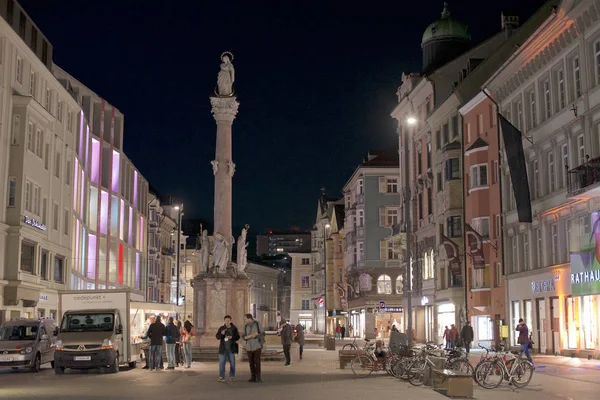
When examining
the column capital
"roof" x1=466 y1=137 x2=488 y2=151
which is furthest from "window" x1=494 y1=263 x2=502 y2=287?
the column capital

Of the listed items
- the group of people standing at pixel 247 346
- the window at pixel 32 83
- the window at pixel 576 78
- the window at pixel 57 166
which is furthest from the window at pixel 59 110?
the group of people standing at pixel 247 346

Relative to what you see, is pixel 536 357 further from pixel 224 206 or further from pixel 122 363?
pixel 122 363

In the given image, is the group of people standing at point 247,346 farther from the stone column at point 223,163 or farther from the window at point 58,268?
the window at point 58,268

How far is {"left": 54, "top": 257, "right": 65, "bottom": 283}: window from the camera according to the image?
5215cm

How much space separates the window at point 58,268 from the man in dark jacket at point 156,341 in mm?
25007

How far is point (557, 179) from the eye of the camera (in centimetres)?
3959

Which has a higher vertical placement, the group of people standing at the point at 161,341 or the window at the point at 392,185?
the window at the point at 392,185

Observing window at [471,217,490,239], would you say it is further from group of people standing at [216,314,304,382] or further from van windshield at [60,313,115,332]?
group of people standing at [216,314,304,382]

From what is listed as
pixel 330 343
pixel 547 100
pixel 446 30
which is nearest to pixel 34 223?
pixel 330 343

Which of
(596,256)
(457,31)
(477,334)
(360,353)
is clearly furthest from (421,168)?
(360,353)

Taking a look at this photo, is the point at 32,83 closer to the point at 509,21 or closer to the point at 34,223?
the point at 34,223

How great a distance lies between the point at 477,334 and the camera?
51688 mm

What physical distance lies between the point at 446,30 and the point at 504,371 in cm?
5069

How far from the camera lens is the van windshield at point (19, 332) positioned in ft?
101
